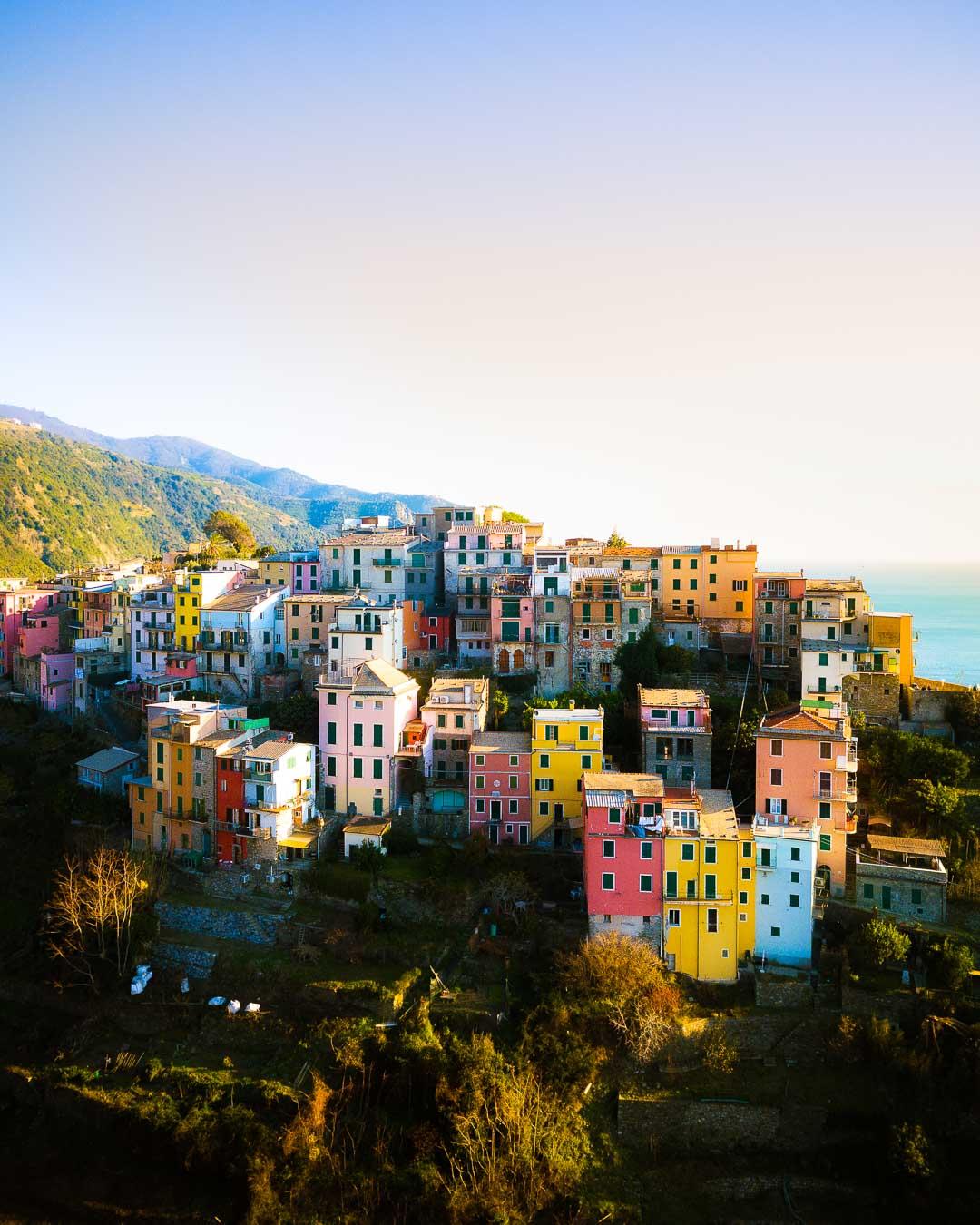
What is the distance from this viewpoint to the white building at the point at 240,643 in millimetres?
46812

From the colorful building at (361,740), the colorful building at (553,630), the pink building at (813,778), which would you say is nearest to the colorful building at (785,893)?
the pink building at (813,778)

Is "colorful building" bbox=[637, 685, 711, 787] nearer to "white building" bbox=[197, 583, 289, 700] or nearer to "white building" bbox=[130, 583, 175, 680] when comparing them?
"white building" bbox=[197, 583, 289, 700]

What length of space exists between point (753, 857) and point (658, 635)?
18.1 metres

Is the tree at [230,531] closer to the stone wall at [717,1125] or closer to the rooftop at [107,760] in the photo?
the rooftop at [107,760]

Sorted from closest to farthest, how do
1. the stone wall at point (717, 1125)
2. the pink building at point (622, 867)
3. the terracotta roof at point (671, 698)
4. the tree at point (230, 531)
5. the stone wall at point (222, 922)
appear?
1. the stone wall at point (717, 1125)
2. the pink building at point (622, 867)
3. the stone wall at point (222, 922)
4. the terracotta roof at point (671, 698)
5. the tree at point (230, 531)

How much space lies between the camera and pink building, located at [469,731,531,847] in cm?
3469

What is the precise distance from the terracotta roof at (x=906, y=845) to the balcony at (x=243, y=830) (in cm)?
2335

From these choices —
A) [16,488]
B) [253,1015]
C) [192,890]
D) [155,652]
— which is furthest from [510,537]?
[16,488]

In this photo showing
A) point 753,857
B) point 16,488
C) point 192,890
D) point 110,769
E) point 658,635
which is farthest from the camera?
point 16,488

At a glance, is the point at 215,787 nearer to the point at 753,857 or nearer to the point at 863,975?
the point at 753,857

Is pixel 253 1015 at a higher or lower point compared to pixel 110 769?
lower

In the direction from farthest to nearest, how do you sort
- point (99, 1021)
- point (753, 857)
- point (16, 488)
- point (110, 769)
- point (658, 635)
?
point (16, 488) < point (658, 635) < point (110, 769) < point (99, 1021) < point (753, 857)

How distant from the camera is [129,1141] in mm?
27234

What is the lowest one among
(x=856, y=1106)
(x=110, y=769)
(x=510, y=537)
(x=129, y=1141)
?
(x=129, y=1141)
